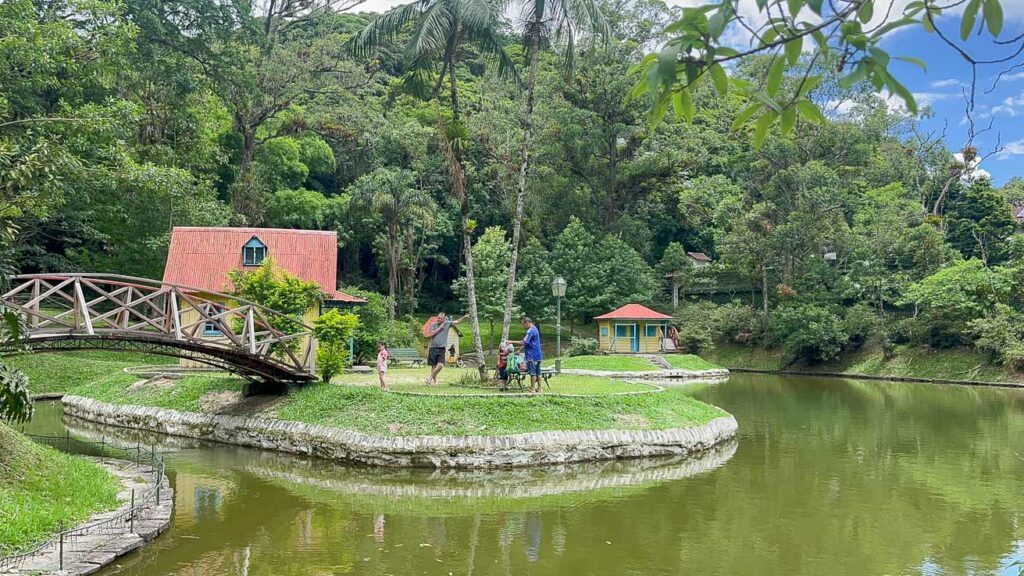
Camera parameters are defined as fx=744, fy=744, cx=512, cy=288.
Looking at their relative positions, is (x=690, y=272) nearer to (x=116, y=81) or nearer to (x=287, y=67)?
(x=287, y=67)

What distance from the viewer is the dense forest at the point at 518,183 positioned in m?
28.6

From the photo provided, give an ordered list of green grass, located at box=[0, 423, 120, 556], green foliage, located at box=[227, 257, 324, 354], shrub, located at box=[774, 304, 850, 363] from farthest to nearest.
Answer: shrub, located at box=[774, 304, 850, 363], green foliage, located at box=[227, 257, 324, 354], green grass, located at box=[0, 423, 120, 556]

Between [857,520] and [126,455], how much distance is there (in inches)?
539

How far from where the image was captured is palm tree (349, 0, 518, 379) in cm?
1772

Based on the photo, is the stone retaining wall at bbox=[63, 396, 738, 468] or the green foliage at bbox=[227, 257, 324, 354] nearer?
the stone retaining wall at bbox=[63, 396, 738, 468]

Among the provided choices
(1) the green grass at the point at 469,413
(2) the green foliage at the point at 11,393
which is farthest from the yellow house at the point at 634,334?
(2) the green foliage at the point at 11,393

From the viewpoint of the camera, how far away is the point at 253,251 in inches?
1107

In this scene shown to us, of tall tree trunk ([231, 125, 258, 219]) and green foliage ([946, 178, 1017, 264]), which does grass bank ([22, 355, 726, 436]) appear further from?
green foliage ([946, 178, 1017, 264])

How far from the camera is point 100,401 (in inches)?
822

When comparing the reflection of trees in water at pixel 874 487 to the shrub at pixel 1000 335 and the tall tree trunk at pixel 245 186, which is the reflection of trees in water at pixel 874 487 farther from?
the tall tree trunk at pixel 245 186

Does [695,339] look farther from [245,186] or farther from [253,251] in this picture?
[245,186]

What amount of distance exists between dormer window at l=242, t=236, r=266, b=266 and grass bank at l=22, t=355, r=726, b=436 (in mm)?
8248

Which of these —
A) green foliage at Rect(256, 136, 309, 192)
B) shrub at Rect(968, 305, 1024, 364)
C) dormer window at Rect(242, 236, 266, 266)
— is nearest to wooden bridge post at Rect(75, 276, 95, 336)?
dormer window at Rect(242, 236, 266, 266)

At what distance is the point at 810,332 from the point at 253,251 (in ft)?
87.4
